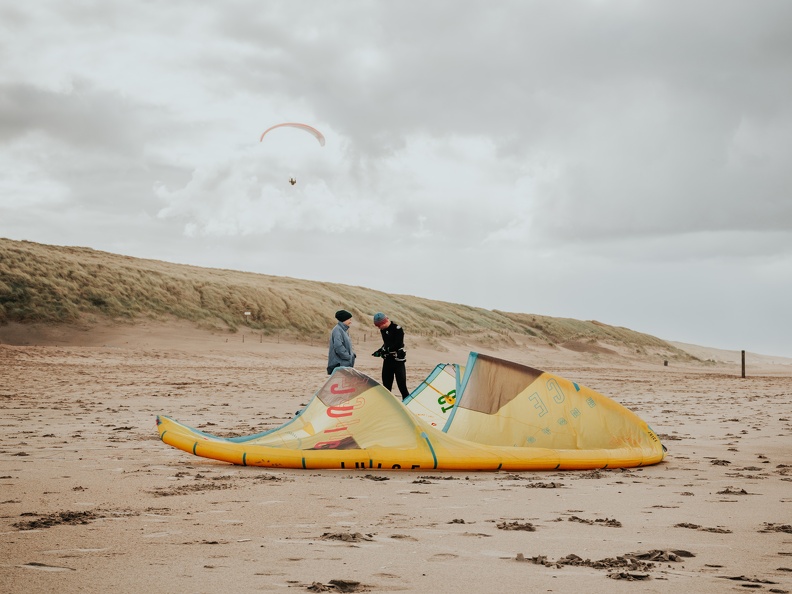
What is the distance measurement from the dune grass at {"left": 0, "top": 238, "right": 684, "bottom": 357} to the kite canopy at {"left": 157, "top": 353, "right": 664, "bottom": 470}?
1337 inches

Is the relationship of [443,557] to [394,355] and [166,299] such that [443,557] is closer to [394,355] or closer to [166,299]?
[394,355]

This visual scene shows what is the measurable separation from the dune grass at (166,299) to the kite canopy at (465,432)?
33953mm

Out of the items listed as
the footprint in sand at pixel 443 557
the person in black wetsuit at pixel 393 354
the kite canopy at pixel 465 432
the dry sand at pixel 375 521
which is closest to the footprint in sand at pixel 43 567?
the dry sand at pixel 375 521

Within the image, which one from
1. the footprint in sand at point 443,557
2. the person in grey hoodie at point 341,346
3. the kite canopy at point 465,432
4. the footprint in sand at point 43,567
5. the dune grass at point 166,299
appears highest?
the dune grass at point 166,299

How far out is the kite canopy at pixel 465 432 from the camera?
6.81 metres

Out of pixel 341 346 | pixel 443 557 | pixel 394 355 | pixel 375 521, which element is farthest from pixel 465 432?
pixel 443 557

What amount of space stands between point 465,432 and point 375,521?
324 cm

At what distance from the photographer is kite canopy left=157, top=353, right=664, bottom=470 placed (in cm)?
681

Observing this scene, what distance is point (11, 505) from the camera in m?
4.87

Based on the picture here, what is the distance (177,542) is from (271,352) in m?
30.6

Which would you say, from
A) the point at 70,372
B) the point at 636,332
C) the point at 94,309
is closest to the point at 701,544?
the point at 70,372

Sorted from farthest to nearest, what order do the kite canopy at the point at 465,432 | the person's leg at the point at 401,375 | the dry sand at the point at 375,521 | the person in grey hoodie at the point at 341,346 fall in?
the person's leg at the point at 401,375
the person in grey hoodie at the point at 341,346
the kite canopy at the point at 465,432
the dry sand at the point at 375,521

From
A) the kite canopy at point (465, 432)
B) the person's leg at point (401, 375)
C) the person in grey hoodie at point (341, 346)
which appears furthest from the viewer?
the person's leg at point (401, 375)

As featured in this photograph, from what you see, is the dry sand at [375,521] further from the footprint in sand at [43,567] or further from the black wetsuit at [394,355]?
the black wetsuit at [394,355]
